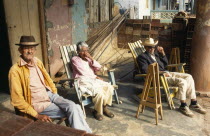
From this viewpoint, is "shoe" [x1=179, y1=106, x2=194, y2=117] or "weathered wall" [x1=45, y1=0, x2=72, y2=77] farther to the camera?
"weathered wall" [x1=45, y1=0, x2=72, y2=77]

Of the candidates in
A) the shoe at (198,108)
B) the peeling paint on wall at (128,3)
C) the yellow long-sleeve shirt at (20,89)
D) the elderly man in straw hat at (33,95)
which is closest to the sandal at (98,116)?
the elderly man in straw hat at (33,95)

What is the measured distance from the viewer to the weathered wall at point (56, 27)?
566 cm

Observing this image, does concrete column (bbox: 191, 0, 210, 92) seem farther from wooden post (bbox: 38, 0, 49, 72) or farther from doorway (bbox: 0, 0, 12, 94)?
doorway (bbox: 0, 0, 12, 94)

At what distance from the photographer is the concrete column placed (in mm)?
4680

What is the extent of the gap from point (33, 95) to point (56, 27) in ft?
11.2

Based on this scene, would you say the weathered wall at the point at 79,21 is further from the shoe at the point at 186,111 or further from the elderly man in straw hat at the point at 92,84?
the shoe at the point at 186,111

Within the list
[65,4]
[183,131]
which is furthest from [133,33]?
[183,131]

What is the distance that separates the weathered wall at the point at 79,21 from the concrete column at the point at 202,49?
11.9 ft

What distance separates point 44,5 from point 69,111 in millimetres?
3481

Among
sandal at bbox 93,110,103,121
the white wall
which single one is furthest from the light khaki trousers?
the white wall

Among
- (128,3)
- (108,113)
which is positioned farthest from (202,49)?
(128,3)

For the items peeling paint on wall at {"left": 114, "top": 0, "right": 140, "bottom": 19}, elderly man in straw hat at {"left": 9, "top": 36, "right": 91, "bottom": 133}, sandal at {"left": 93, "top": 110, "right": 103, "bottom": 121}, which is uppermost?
peeling paint on wall at {"left": 114, "top": 0, "right": 140, "bottom": 19}

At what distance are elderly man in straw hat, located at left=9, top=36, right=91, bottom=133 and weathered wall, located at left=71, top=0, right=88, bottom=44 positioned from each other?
13.1 feet

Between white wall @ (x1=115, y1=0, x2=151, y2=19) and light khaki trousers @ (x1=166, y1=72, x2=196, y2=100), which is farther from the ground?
white wall @ (x1=115, y1=0, x2=151, y2=19)
